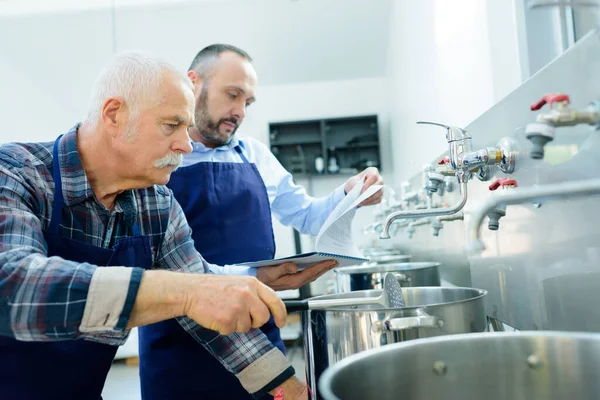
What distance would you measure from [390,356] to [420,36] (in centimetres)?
254

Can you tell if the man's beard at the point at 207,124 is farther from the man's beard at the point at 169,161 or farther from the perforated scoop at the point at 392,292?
the perforated scoop at the point at 392,292

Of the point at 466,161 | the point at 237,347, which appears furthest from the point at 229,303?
the point at 466,161

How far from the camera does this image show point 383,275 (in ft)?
5.46

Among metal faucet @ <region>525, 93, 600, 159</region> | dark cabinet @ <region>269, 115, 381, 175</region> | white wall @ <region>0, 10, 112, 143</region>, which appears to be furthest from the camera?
dark cabinet @ <region>269, 115, 381, 175</region>

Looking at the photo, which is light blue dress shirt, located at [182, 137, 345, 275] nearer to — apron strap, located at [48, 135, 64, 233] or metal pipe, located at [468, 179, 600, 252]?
apron strap, located at [48, 135, 64, 233]

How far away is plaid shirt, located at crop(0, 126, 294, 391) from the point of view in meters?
0.82

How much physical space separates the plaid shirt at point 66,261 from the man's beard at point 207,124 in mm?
484

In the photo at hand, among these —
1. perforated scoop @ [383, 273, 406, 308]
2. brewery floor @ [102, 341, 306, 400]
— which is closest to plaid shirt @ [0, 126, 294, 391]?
perforated scoop @ [383, 273, 406, 308]

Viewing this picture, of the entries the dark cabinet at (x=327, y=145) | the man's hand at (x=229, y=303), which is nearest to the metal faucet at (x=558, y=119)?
the man's hand at (x=229, y=303)

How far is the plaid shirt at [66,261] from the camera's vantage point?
816mm

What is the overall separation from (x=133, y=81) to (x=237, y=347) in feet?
2.07

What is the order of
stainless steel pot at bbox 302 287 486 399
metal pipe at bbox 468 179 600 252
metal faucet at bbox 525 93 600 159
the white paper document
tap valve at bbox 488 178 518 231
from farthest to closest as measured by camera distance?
the white paper document → tap valve at bbox 488 178 518 231 → stainless steel pot at bbox 302 287 486 399 → metal faucet at bbox 525 93 600 159 → metal pipe at bbox 468 179 600 252

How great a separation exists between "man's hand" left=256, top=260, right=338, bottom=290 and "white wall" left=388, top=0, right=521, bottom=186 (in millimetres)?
700

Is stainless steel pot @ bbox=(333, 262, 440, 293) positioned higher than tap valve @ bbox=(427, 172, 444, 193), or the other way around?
tap valve @ bbox=(427, 172, 444, 193)
